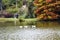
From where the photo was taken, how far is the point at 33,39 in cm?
1348

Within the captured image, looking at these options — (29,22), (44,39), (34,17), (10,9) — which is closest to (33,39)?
(44,39)

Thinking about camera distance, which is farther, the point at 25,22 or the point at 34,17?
the point at 34,17

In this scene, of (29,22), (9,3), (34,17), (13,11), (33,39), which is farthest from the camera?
(9,3)

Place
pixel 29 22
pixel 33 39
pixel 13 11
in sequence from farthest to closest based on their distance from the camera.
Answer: pixel 13 11 → pixel 29 22 → pixel 33 39

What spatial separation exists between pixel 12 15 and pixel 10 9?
2296mm

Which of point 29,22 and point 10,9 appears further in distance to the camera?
point 10,9

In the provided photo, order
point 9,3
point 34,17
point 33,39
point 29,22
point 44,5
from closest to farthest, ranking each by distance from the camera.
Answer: point 33,39
point 29,22
point 44,5
point 34,17
point 9,3

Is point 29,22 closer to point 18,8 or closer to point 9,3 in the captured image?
point 18,8

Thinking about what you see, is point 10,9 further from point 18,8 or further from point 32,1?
point 32,1

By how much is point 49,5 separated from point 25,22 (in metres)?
3.25

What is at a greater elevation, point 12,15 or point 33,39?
point 33,39

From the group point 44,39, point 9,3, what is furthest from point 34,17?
point 44,39

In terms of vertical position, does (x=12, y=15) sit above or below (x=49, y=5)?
below

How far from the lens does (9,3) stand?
34500 millimetres
